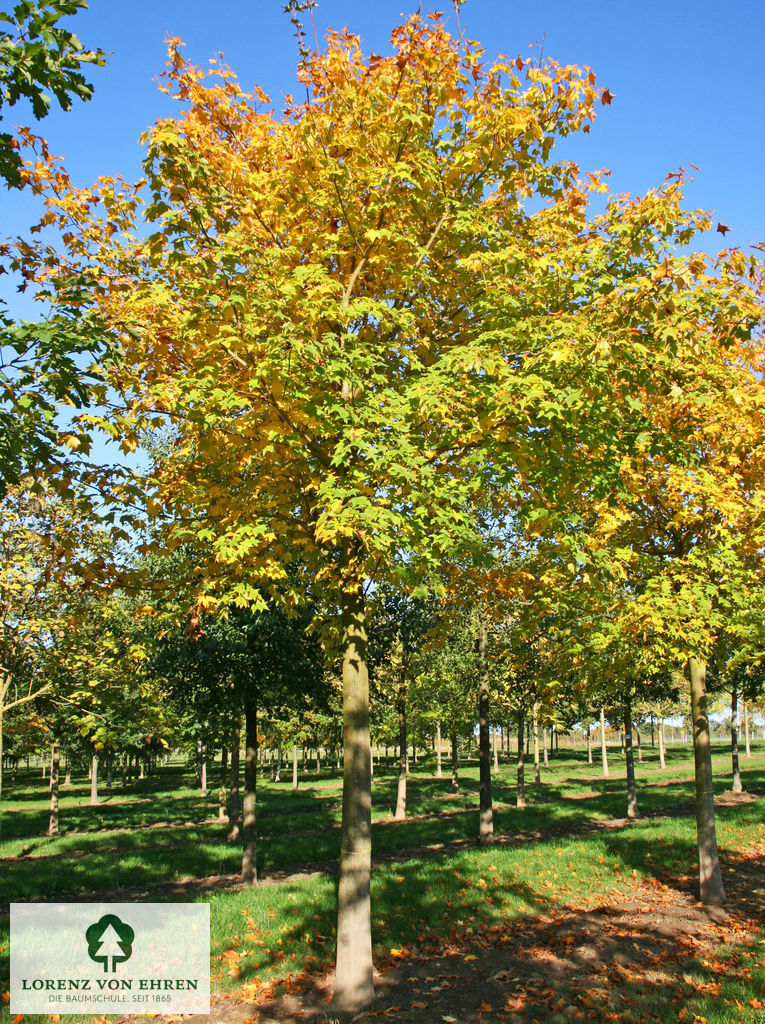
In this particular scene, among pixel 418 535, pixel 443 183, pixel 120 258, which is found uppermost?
pixel 443 183

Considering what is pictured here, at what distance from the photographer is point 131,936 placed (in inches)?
304

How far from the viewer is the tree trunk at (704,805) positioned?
30.8ft

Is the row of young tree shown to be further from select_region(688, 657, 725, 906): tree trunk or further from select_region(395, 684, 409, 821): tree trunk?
select_region(395, 684, 409, 821): tree trunk

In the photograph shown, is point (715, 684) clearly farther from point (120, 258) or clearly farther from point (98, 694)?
point (120, 258)

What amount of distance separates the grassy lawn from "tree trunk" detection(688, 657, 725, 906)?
1184 millimetres

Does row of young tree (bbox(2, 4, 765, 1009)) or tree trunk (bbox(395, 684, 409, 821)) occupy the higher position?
row of young tree (bbox(2, 4, 765, 1009))

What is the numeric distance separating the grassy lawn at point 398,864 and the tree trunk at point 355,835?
1.24 meters

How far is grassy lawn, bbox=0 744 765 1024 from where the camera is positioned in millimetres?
7340

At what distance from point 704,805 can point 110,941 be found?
8560 millimetres

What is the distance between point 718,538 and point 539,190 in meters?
5.61

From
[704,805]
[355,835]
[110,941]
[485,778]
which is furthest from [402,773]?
[355,835]

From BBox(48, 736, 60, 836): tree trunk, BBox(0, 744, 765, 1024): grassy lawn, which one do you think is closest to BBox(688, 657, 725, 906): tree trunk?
BBox(0, 744, 765, 1024): grassy lawn

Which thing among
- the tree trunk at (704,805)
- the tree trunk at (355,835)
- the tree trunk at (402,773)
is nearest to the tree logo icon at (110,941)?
the tree trunk at (355,835)

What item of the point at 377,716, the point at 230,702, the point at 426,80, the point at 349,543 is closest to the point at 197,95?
the point at 426,80
